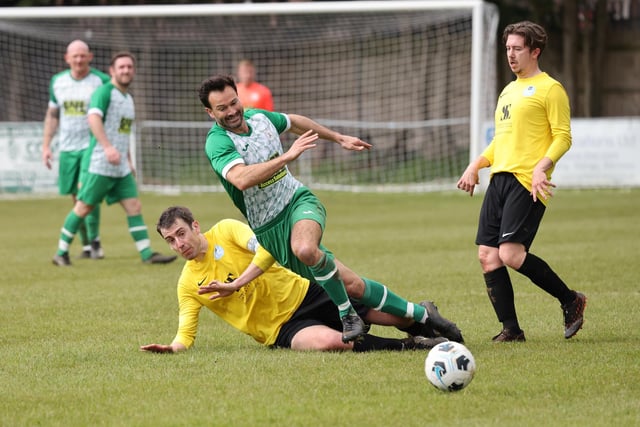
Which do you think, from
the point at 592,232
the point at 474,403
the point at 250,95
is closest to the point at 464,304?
the point at 474,403

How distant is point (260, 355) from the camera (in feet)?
21.8

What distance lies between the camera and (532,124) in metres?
6.88

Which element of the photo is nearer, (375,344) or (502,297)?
(375,344)

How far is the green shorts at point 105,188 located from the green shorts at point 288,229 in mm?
5785

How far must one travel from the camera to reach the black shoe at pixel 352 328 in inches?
251

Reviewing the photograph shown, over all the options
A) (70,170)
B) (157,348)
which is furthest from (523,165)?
(70,170)

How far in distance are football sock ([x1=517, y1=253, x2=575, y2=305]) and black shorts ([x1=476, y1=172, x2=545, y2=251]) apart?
98 mm

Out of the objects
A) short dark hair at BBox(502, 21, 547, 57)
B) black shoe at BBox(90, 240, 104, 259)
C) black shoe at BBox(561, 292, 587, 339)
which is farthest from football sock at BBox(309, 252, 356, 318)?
black shoe at BBox(90, 240, 104, 259)

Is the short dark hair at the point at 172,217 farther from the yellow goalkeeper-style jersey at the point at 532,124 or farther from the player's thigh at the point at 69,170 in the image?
the player's thigh at the point at 69,170

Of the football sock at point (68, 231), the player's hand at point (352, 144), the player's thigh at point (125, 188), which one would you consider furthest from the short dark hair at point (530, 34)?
the football sock at point (68, 231)

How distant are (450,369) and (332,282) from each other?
1.17m

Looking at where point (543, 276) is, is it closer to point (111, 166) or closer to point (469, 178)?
point (469, 178)

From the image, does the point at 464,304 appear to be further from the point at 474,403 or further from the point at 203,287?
the point at 474,403

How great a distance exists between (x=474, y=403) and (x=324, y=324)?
1.79 metres
